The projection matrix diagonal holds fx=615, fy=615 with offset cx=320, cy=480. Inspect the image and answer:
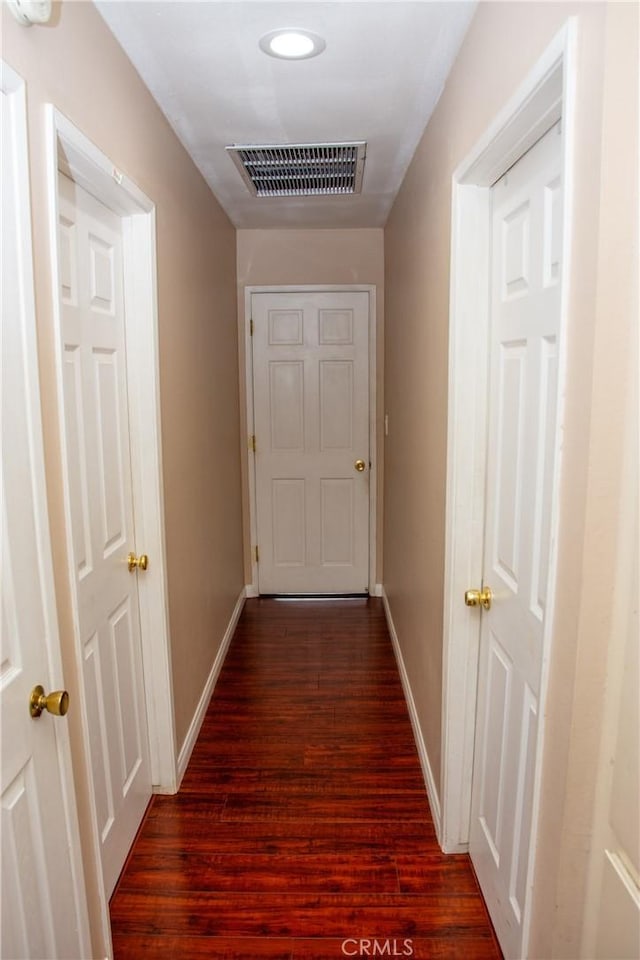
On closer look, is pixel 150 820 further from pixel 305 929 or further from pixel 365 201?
pixel 365 201

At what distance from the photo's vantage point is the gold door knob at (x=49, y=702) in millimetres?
1186

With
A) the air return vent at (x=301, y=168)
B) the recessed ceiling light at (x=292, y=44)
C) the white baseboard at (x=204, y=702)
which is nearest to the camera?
the recessed ceiling light at (x=292, y=44)

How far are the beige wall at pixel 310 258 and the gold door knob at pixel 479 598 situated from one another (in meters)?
2.57

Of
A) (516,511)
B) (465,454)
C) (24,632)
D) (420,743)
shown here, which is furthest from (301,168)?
(420,743)

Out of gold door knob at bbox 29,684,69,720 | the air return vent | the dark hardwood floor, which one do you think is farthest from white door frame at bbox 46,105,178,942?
gold door knob at bbox 29,684,69,720

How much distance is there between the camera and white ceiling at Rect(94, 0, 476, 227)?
1.59 m

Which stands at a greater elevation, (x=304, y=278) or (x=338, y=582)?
(x=304, y=278)

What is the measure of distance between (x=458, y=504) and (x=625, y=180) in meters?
1.09

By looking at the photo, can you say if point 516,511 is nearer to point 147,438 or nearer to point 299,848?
point 147,438

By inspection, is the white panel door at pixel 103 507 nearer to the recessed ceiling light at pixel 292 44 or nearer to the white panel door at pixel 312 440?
the recessed ceiling light at pixel 292 44

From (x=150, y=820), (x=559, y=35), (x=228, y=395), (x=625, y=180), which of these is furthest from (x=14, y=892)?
(x=228, y=395)

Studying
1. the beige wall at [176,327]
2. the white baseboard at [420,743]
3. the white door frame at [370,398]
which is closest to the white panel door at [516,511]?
the white baseboard at [420,743]

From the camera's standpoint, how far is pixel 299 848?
2.04 metres

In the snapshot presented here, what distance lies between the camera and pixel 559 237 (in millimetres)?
1240
